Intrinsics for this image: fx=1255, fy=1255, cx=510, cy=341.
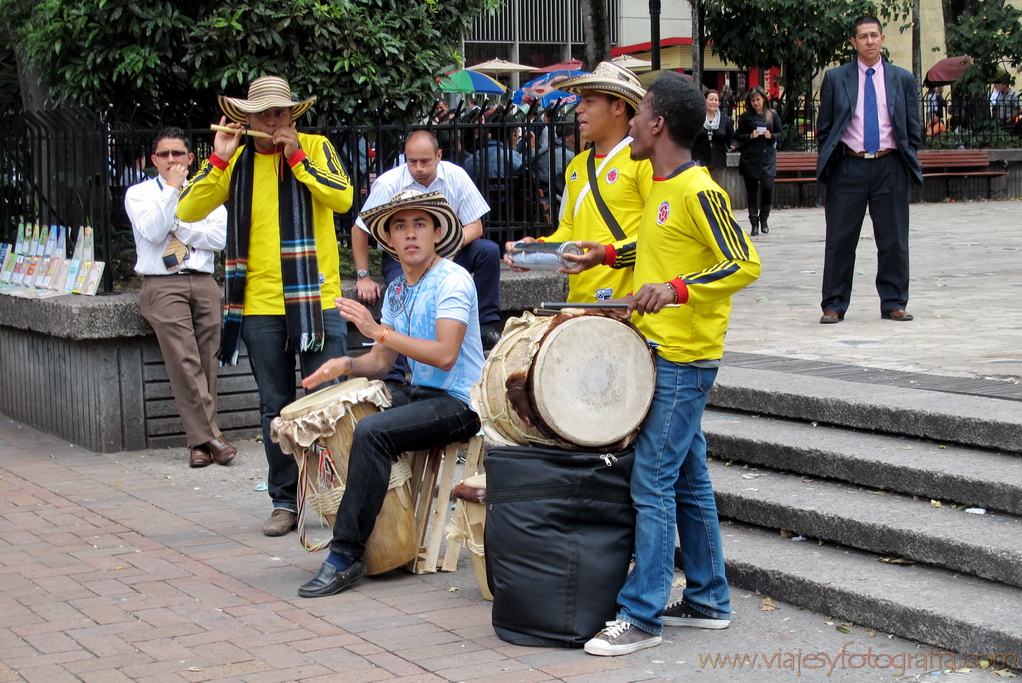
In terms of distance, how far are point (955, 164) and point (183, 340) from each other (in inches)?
722

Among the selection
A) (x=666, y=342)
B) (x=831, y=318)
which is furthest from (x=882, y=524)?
(x=831, y=318)

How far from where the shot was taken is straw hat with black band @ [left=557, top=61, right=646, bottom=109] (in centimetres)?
504

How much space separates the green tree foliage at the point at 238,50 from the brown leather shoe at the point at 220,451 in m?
2.13

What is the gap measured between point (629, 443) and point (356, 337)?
403 cm

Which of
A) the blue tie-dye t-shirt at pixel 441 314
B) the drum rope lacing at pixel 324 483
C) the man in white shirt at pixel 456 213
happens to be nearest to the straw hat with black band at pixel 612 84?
the blue tie-dye t-shirt at pixel 441 314

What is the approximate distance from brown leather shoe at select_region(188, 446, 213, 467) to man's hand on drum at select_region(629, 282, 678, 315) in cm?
403

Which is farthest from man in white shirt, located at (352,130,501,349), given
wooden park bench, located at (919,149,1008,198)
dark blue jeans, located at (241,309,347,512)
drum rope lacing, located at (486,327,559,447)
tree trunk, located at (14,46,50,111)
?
wooden park bench, located at (919,149,1008,198)

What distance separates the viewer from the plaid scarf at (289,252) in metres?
6.04

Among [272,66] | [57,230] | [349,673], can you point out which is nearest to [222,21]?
[272,66]

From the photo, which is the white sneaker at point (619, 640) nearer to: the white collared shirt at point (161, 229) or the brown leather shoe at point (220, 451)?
the brown leather shoe at point (220, 451)

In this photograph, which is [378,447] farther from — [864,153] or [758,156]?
[758,156]

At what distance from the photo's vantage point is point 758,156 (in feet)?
54.2

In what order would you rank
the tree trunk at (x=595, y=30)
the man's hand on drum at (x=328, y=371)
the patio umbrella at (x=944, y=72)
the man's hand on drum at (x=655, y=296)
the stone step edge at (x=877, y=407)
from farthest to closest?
the patio umbrella at (x=944, y=72)
the tree trunk at (x=595, y=30)
the stone step edge at (x=877, y=407)
the man's hand on drum at (x=328, y=371)
the man's hand on drum at (x=655, y=296)

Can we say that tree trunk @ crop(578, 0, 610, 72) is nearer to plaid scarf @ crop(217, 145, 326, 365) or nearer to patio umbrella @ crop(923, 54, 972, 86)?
plaid scarf @ crop(217, 145, 326, 365)
